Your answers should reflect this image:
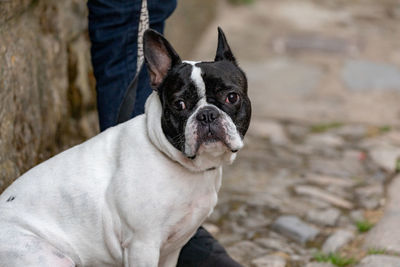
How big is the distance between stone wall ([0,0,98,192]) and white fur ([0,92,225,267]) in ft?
1.70

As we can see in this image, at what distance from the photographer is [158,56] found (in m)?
2.64

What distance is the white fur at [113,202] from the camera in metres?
2.53

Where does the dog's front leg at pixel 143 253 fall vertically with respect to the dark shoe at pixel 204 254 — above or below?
above

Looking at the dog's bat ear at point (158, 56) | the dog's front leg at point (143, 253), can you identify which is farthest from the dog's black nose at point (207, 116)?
the dog's front leg at point (143, 253)

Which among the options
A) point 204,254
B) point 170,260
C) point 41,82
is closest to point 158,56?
point 170,260

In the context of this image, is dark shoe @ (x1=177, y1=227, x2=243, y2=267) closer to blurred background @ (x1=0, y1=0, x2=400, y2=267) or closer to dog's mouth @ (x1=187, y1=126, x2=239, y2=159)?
blurred background @ (x1=0, y1=0, x2=400, y2=267)

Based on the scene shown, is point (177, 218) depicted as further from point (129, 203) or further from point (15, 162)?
point (15, 162)

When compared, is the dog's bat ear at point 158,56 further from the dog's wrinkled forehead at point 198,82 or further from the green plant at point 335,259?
the green plant at point 335,259

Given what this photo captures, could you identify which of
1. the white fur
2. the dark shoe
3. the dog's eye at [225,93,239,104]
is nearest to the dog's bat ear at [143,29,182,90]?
the white fur

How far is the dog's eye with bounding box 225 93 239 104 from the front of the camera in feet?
8.41

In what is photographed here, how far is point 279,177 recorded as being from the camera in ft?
14.9

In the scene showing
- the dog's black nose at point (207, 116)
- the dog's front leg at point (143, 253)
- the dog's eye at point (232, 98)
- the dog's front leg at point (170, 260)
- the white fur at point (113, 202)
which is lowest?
the dog's front leg at point (170, 260)

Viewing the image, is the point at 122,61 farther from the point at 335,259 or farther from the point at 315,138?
the point at 315,138

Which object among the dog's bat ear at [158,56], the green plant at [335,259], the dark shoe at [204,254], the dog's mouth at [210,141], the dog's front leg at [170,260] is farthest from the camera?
the green plant at [335,259]
